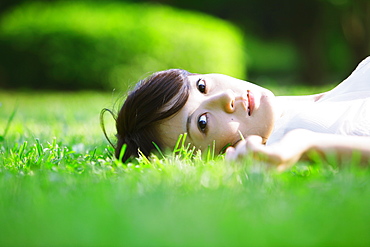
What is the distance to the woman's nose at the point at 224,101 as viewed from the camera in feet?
8.70

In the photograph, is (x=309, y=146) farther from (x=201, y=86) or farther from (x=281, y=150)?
(x=201, y=86)

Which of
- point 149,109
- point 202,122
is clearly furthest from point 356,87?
point 149,109

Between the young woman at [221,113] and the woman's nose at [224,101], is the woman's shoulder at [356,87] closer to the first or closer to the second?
the young woman at [221,113]

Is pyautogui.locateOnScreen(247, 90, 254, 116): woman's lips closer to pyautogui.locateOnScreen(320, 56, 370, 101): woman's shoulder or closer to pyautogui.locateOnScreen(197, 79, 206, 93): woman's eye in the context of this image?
pyautogui.locateOnScreen(197, 79, 206, 93): woman's eye

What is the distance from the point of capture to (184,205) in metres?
1.61

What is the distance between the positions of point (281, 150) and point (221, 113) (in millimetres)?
764

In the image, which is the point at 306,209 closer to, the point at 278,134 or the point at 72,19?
the point at 278,134

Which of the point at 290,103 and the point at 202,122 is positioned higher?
the point at 290,103

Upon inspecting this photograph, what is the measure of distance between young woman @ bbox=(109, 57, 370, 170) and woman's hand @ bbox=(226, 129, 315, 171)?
1.00 ft

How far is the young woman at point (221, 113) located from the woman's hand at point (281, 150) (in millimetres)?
305

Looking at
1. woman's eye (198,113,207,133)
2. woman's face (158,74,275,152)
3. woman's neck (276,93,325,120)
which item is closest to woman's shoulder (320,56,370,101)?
woman's neck (276,93,325,120)

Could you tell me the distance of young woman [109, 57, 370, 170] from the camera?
2523 millimetres

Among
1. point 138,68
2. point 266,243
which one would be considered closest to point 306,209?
point 266,243

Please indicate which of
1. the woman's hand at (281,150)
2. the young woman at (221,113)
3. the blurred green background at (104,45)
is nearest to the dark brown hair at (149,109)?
the young woman at (221,113)
